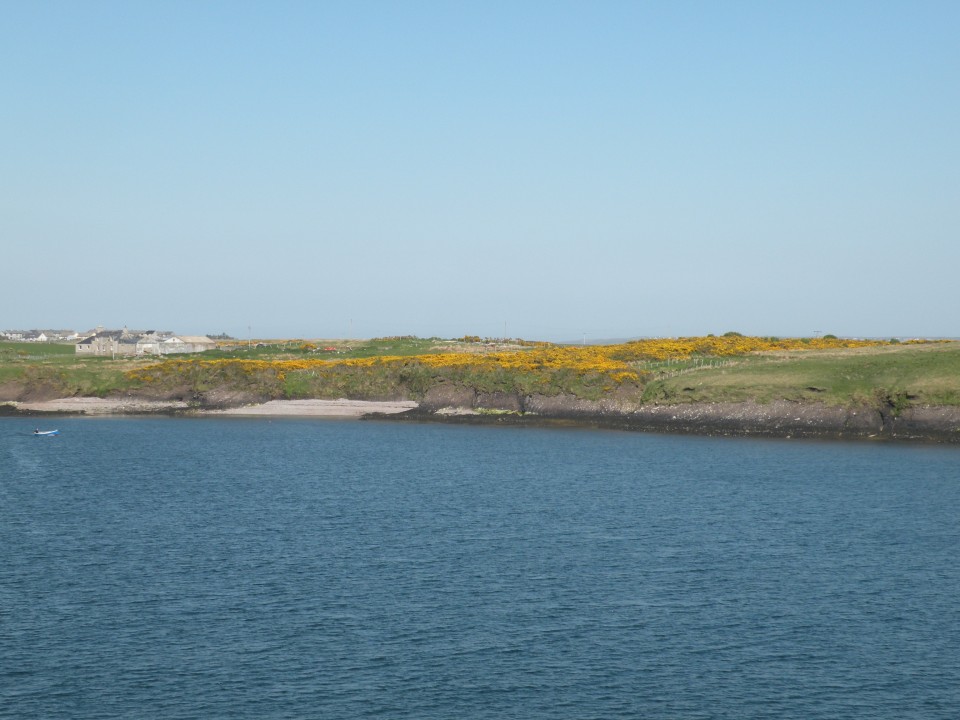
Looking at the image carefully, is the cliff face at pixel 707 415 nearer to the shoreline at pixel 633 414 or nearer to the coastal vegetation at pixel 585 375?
the shoreline at pixel 633 414

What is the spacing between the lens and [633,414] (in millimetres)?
114688

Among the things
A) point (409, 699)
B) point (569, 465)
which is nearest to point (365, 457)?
point (569, 465)

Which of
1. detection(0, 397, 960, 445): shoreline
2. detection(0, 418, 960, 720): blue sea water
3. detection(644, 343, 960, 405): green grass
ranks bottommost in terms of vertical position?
detection(0, 418, 960, 720): blue sea water

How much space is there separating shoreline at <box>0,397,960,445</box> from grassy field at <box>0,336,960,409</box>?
1.64 meters

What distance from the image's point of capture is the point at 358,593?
4284 centimetres

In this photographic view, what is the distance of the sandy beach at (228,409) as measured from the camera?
128 meters

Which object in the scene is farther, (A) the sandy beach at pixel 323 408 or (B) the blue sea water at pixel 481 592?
(A) the sandy beach at pixel 323 408

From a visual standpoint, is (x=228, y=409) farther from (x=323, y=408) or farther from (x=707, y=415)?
(x=707, y=415)

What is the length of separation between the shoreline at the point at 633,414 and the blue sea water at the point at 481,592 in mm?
19890

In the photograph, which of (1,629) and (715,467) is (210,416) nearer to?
(715,467)

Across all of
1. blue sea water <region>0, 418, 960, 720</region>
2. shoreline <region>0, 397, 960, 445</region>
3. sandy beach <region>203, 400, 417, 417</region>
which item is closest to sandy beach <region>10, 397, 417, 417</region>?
sandy beach <region>203, 400, 417, 417</region>

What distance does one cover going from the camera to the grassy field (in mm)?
107438

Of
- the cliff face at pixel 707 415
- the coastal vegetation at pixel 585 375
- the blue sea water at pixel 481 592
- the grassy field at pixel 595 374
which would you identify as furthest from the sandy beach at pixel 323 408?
the blue sea water at pixel 481 592

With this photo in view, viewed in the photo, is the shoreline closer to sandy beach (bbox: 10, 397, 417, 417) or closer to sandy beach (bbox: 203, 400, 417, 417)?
sandy beach (bbox: 203, 400, 417, 417)
